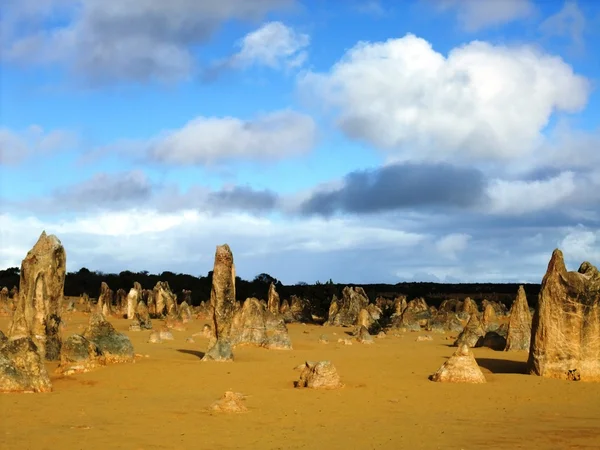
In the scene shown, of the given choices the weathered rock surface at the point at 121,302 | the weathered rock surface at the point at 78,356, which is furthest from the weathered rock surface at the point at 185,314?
the weathered rock surface at the point at 78,356

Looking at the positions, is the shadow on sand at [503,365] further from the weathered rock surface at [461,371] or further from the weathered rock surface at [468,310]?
the weathered rock surface at [468,310]

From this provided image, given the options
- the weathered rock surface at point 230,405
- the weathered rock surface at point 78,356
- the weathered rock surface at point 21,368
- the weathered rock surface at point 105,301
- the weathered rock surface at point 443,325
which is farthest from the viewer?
the weathered rock surface at point 105,301

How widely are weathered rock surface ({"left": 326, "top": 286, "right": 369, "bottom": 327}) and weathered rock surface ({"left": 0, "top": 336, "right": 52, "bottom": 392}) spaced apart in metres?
26.7

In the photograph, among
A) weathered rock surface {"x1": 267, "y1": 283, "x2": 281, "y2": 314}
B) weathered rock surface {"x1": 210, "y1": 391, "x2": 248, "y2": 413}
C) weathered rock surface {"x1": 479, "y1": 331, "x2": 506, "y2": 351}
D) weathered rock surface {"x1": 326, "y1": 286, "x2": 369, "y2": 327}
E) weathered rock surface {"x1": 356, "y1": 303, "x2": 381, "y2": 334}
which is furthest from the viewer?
weathered rock surface {"x1": 267, "y1": 283, "x2": 281, "y2": 314}

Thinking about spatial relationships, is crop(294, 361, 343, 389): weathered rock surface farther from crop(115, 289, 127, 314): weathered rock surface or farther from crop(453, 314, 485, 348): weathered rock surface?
crop(115, 289, 127, 314): weathered rock surface

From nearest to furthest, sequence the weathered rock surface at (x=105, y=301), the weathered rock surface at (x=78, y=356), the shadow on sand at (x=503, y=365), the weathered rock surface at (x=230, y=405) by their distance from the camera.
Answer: the weathered rock surface at (x=230, y=405) < the weathered rock surface at (x=78, y=356) < the shadow on sand at (x=503, y=365) < the weathered rock surface at (x=105, y=301)

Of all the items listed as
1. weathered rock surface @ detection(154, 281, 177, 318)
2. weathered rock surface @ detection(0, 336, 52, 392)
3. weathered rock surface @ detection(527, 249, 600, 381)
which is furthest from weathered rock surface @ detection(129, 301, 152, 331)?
weathered rock surface @ detection(527, 249, 600, 381)

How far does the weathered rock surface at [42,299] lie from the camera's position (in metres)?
19.3

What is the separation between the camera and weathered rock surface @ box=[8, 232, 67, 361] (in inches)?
762

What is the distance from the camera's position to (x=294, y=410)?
13375 millimetres

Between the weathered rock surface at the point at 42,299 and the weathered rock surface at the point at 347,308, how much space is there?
22.4 m

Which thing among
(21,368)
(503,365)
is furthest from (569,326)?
(21,368)

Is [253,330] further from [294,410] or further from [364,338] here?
[294,410]

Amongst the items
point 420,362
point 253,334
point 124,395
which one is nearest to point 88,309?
point 253,334
